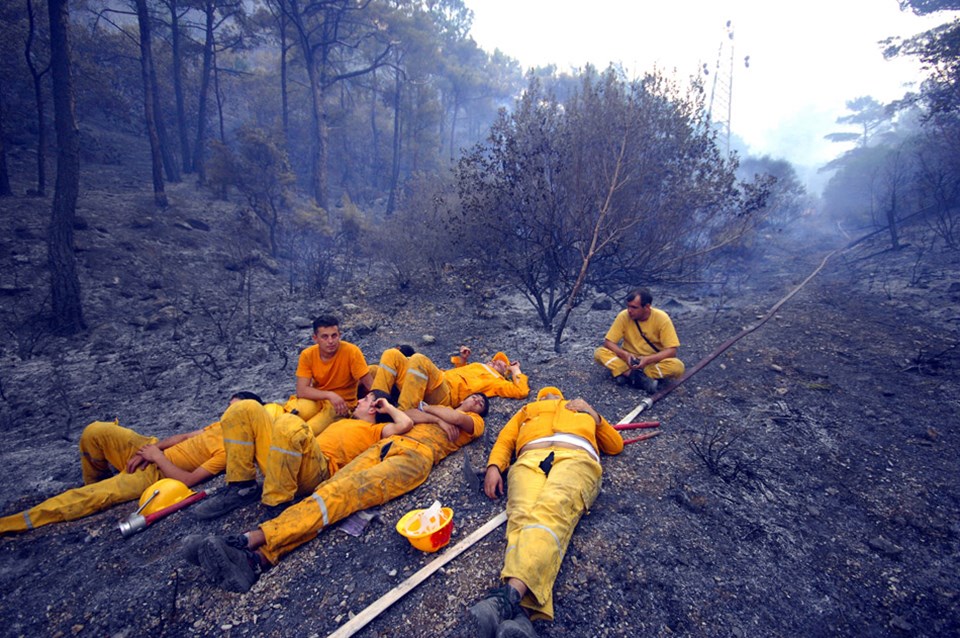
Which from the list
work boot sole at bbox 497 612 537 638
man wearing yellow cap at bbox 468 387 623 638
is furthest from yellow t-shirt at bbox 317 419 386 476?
work boot sole at bbox 497 612 537 638

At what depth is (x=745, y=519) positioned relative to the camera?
3066 mm

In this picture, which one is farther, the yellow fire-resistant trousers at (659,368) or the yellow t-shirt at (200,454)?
the yellow fire-resistant trousers at (659,368)

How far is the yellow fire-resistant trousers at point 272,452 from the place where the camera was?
9.57 ft

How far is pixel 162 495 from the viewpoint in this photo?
10.6ft

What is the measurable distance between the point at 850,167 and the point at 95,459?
42.9 meters

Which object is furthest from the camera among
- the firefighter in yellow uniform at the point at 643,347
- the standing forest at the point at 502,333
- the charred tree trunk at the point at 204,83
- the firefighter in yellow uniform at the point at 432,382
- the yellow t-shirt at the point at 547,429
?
the charred tree trunk at the point at 204,83

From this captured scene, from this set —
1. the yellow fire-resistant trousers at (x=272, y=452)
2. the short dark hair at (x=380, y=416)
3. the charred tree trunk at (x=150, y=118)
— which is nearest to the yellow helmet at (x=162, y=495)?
the yellow fire-resistant trousers at (x=272, y=452)

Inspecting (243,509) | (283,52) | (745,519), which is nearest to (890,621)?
(745,519)

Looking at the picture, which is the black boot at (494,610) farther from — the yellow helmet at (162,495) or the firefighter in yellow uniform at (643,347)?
the firefighter in yellow uniform at (643,347)

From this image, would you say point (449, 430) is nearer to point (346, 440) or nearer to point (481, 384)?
point (346, 440)

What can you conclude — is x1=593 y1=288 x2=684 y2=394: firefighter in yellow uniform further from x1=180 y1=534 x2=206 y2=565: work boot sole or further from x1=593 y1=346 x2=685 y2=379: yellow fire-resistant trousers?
x1=180 y1=534 x2=206 y2=565: work boot sole

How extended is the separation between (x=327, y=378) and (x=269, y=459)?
150cm

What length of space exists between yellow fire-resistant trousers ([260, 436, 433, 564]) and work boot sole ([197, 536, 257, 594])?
6.2 inches

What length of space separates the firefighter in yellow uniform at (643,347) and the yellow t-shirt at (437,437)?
240 cm
